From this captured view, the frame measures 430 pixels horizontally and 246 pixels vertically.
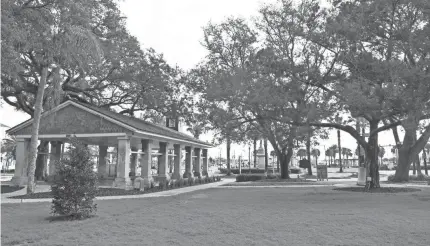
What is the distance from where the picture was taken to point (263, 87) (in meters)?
17.5

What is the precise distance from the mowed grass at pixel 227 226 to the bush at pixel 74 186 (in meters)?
0.51

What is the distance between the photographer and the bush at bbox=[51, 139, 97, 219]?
35.7ft

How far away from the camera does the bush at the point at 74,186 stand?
10.9 meters

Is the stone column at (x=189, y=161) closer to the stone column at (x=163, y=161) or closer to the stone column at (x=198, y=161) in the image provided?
the stone column at (x=198, y=161)

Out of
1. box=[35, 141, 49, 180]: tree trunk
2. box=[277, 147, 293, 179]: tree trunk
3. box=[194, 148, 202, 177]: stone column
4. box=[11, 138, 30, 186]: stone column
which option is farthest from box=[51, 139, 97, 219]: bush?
box=[277, 147, 293, 179]: tree trunk

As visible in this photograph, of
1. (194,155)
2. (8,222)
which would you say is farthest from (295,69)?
(194,155)

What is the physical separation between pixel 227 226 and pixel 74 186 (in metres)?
4.73

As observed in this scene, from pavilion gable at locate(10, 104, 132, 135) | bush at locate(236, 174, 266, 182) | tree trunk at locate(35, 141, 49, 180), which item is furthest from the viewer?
bush at locate(236, 174, 266, 182)

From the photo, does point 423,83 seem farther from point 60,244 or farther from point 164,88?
point 164,88

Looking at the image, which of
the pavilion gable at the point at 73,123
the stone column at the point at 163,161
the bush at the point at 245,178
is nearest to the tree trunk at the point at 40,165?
the pavilion gable at the point at 73,123

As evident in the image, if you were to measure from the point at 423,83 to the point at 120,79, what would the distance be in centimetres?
2056

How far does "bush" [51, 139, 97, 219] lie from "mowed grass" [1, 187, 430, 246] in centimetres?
51

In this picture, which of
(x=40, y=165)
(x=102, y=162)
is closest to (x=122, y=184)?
(x=102, y=162)

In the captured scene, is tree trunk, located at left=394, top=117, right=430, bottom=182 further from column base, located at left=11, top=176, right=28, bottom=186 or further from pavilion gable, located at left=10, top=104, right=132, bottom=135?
column base, located at left=11, top=176, right=28, bottom=186
